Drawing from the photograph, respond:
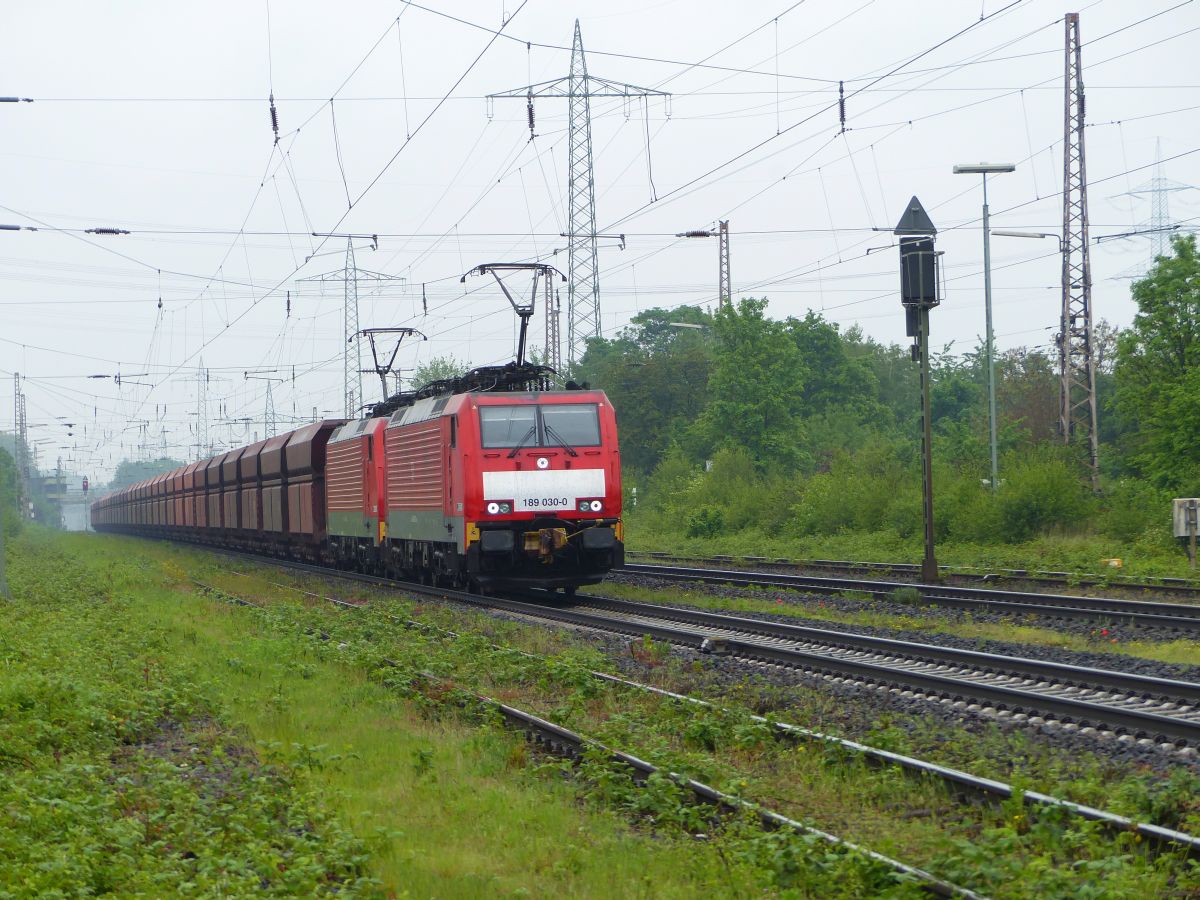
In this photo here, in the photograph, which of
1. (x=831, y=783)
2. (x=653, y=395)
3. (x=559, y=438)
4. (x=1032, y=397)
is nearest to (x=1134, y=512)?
(x=559, y=438)

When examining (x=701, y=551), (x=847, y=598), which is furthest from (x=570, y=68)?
(x=847, y=598)

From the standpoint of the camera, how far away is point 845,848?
6172 mm

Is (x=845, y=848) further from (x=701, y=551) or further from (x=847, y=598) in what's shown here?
(x=701, y=551)

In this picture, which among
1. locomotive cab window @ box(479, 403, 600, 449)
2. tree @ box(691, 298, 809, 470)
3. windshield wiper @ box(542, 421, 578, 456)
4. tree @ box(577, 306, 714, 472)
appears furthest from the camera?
tree @ box(577, 306, 714, 472)

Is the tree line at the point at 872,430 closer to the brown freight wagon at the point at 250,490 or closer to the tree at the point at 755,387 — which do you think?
the tree at the point at 755,387

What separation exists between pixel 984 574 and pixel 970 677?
1179cm

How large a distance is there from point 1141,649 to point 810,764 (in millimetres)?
6806

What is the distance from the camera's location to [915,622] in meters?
16.8

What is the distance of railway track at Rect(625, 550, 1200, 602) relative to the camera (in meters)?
19.5

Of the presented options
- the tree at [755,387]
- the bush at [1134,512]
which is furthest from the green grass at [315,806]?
the tree at [755,387]

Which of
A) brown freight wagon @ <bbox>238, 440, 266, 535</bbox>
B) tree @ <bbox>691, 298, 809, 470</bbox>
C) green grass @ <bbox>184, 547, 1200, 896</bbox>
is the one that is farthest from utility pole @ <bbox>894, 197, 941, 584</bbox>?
tree @ <bbox>691, 298, 809, 470</bbox>

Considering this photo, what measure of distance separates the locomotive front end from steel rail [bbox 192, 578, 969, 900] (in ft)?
26.0

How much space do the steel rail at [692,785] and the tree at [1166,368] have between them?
19.8 metres

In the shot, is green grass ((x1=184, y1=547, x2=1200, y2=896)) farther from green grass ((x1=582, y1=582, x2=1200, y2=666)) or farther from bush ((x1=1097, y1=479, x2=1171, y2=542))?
bush ((x1=1097, y1=479, x2=1171, y2=542))
